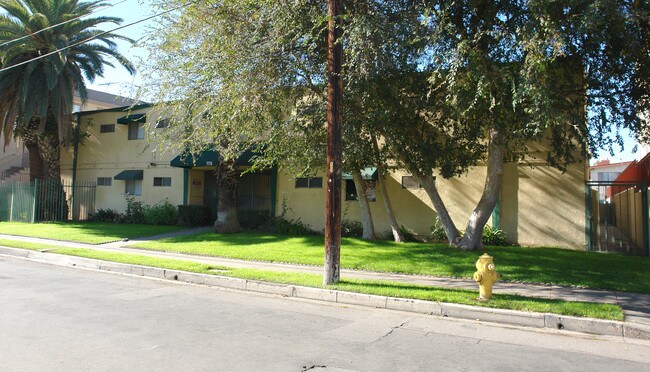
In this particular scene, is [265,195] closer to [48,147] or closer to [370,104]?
[370,104]

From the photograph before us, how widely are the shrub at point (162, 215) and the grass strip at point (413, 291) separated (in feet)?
31.1

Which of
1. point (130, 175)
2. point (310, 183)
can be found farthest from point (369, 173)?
point (130, 175)

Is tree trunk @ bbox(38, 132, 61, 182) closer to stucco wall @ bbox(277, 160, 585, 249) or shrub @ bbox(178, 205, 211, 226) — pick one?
shrub @ bbox(178, 205, 211, 226)

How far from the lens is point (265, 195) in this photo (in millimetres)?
21328

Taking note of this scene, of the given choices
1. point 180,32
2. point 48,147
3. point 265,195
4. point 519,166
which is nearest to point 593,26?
point 519,166

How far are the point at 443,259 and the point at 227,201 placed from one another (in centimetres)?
964

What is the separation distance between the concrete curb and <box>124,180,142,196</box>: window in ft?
40.5

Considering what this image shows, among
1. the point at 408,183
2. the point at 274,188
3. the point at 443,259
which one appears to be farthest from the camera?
the point at 274,188

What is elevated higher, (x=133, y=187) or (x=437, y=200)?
(x=133, y=187)

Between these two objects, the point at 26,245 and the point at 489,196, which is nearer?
the point at 489,196

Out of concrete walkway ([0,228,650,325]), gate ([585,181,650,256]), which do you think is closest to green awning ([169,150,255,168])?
concrete walkway ([0,228,650,325])

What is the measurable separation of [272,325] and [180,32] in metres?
8.44

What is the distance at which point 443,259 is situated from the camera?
12172 millimetres

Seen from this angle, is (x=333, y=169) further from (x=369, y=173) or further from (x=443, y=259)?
(x=369, y=173)
